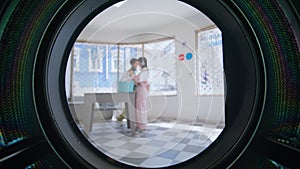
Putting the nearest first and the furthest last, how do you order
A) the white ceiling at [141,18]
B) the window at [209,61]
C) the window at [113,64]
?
the window at [113,64], the white ceiling at [141,18], the window at [209,61]

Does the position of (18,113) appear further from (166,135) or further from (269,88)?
(166,135)

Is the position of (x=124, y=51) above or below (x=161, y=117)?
above

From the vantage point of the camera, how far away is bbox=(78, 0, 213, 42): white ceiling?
8.15ft

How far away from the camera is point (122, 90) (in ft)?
6.86

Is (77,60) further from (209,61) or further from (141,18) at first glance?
(209,61)

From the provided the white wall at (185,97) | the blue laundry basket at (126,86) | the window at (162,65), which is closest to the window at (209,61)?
the white wall at (185,97)

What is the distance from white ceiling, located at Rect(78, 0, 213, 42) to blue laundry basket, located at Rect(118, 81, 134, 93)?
903 mm

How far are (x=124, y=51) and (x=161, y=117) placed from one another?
1365mm

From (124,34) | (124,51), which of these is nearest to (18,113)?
(124,51)

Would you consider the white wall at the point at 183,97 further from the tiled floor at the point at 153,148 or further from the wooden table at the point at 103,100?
the tiled floor at the point at 153,148

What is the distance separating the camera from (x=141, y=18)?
109 inches

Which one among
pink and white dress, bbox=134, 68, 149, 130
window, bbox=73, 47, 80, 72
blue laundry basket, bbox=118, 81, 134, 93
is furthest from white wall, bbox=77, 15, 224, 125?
blue laundry basket, bbox=118, 81, 134, 93

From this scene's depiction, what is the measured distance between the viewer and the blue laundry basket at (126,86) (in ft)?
6.84

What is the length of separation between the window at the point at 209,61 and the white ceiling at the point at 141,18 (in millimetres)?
184
